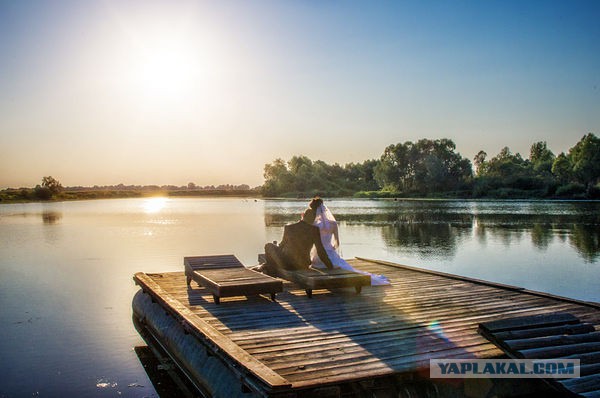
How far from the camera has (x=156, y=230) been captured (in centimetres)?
4525

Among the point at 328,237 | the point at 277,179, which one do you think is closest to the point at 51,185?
the point at 277,179

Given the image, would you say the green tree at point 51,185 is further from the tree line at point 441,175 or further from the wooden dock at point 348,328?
A: the wooden dock at point 348,328

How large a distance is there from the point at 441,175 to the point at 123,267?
341 ft

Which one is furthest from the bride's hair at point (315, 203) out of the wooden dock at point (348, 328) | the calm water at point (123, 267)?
the calm water at point (123, 267)

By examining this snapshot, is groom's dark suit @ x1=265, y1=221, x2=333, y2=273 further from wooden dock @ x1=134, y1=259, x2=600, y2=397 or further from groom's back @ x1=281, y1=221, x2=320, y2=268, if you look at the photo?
wooden dock @ x1=134, y1=259, x2=600, y2=397

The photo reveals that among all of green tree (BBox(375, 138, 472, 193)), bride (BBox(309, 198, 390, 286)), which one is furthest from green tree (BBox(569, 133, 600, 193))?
bride (BBox(309, 198, 390, 286))

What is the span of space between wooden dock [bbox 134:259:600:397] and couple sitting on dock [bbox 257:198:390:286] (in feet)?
1.98

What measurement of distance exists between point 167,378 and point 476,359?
6131mm

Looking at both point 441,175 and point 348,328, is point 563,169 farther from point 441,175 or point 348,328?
point 348,328

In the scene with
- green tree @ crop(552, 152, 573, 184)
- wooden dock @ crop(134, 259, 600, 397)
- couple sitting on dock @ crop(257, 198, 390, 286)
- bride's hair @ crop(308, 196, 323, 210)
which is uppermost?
green tree @ crop(552, 152, 573, 184)

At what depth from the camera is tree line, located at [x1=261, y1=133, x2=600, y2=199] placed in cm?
10166

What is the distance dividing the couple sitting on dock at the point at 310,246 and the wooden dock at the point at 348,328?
0.60 metres

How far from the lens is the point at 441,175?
120 meters

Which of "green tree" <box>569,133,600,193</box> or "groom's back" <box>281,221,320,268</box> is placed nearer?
"groom's back" <box>281,221,320,268</box>
